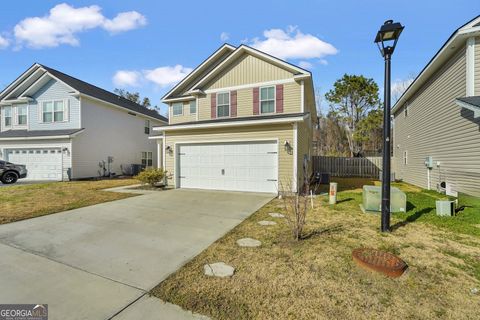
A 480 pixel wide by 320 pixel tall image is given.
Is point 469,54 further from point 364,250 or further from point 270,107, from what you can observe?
point 364,250

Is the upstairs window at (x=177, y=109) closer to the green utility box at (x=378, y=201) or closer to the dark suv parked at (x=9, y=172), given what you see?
the dark suv parked at (x=9, y=172)

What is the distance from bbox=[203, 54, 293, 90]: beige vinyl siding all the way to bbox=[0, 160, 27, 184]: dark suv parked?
12.9 metres

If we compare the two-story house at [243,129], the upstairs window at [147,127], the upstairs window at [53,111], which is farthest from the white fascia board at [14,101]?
the two-story house at [243,129]

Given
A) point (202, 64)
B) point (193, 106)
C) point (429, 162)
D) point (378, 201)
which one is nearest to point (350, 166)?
point (429, 162)

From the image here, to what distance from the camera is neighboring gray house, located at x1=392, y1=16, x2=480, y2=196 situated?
7301 millimetres

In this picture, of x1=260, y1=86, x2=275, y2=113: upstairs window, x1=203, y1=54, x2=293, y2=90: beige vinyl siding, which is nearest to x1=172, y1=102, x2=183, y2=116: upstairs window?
x1=203, y1=54, x2=293, y2=90: beige vinyl siding

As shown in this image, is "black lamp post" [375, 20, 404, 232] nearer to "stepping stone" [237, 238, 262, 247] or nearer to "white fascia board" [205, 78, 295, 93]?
"stepping stone" [237, 238, 262, 247]

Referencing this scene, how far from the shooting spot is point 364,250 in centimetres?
373

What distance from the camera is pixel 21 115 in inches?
665

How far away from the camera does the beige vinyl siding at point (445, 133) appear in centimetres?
760

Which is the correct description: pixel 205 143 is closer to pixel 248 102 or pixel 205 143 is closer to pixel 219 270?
pixel 248 102

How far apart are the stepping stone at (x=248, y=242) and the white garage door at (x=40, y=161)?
15.7 m

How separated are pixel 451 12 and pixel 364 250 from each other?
10.9m

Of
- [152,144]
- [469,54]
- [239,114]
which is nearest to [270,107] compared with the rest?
[239,114]
